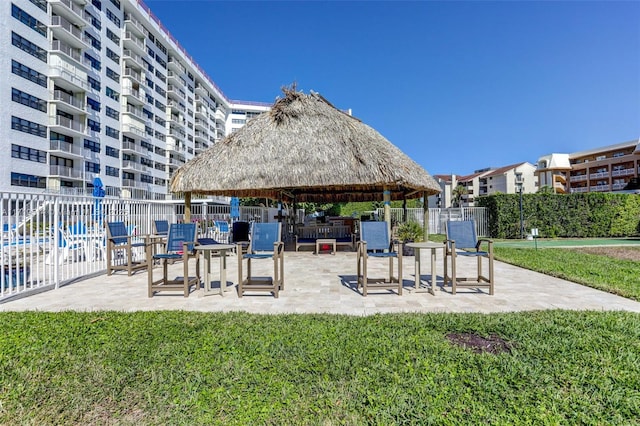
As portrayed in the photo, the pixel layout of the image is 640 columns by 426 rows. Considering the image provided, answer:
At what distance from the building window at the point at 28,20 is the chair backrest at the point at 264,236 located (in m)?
34.7

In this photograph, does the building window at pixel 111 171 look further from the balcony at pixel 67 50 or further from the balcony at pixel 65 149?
the balcony at pixel 67 50

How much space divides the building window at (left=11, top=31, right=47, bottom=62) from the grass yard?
3411 centimetres

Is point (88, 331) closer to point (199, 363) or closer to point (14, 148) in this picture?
point (199, 363)

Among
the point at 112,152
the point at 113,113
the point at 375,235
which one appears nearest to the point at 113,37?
the point at 113,113

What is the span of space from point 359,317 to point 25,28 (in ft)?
124

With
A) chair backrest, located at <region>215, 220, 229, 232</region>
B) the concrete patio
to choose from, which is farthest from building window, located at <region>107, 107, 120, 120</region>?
the concrete patio

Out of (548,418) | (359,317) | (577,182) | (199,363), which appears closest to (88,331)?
(199,363)

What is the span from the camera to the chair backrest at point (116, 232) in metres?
7.04

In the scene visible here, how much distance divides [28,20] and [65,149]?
10822 mm

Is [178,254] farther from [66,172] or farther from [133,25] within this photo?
[133,25]

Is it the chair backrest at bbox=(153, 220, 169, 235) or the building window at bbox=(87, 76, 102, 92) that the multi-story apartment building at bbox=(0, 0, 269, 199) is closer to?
the building window at bbox=(87, 76, 102, 92)

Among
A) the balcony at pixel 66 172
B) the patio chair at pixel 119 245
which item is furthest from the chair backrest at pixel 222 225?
the balcony at pixel 66 172

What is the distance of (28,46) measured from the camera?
27.2m

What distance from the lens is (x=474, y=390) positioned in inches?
98.0
